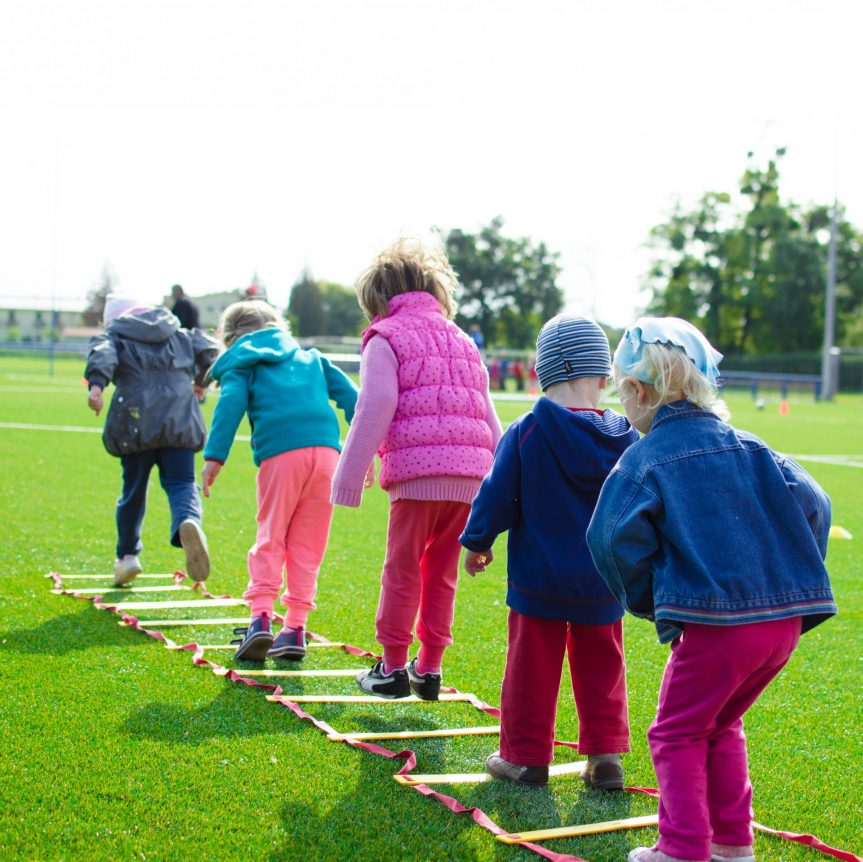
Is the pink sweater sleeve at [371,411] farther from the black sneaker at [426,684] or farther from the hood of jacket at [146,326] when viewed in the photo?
the hood of jacket at [146,326]

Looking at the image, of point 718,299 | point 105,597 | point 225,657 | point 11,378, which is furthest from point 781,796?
point 718,299

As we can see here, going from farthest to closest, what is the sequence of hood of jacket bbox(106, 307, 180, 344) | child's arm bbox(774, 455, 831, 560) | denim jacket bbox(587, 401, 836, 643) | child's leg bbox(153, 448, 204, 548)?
hood of jacket bbox(106, 307, 180, 344), child's leg bbox(153, 448, 204, 548), child's arm bbox(774, 455, 831, 560), denim jacket bbox(587, 401, 836, 643)

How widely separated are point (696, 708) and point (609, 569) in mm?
405

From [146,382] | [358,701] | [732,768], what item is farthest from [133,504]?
[732,768]

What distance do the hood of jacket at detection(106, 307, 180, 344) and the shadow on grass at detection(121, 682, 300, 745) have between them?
271cm

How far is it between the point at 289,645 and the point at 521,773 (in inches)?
66.5

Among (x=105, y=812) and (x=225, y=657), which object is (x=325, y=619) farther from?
(x=105, y=812)

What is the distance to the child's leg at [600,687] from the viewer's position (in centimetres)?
339

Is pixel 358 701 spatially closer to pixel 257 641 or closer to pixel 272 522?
pixel 257 641

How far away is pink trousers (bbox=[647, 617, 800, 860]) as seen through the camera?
262 centimetres

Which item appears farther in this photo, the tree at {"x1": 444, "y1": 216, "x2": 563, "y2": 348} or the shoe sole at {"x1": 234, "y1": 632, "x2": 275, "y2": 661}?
the tree at {"x1": 444, "y1": 216, "x2": 563, "y2": 348}

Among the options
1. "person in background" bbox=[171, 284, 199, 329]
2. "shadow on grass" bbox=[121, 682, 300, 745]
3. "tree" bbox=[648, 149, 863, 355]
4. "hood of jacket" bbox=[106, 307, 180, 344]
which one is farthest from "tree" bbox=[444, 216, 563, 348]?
"shadow on grass" bbox=[121, 682, 300, 745]

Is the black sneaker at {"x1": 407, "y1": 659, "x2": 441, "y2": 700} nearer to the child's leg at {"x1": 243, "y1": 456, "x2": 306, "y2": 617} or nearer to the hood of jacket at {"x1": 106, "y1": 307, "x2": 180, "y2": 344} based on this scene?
the child's leg at {"x1": 243, "y1": 456, "x2": 306, "y2": 617}

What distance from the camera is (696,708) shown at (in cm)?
264
